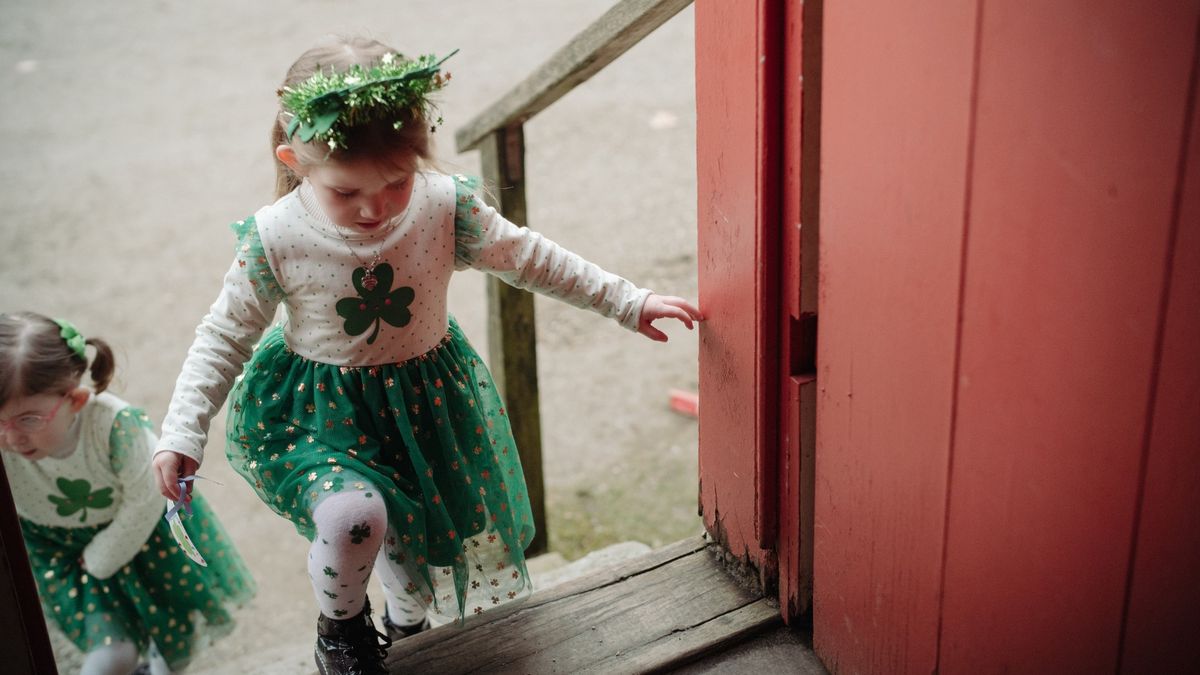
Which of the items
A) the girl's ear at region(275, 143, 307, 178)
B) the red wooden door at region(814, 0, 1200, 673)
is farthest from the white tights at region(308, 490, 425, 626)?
the red wooden door at region(814, 0, 1200, 673)

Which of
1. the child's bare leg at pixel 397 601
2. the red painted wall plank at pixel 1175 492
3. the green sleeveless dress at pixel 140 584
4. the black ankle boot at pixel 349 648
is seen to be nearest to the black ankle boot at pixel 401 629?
the child's bare leg at pixel 397 601

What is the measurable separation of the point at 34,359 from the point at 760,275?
1.47 m

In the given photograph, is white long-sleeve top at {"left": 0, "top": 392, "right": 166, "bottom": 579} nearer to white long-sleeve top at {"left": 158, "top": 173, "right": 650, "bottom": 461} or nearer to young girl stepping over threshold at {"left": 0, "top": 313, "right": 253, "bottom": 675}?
young girl stepping over threshold at {"left": 0, "top": 313, "right": 253, "bottom": 675}

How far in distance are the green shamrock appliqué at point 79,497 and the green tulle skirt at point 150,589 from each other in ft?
0.23

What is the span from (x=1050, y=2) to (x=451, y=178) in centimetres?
97

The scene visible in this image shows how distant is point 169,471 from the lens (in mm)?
1410

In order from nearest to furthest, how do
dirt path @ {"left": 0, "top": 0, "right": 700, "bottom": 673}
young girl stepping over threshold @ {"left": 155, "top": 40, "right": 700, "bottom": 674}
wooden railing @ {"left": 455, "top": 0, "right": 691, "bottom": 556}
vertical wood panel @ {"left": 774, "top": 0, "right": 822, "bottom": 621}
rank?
vertical wood panel @ {"left": 774, "top": 0, "right": 822, "bottom": 621} < young girl stepping over threshold @ {"left": 155, "top": 40, "right": 700, "bottom": 674} < wooden railing @ {"left": 455, "top": 0, "right": 691, "bottom": 556} < dirt path @ {"left": 0, "top": 0, "right": 700, "bottom": 673}

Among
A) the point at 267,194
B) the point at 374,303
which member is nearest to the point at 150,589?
the point at 374,303

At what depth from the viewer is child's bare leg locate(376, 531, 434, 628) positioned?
5.75 ft

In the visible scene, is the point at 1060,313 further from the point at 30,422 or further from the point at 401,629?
the point at 30,422

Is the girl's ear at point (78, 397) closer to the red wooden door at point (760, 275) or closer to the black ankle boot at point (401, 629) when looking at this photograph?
the black ankle boot at point (401, 629)

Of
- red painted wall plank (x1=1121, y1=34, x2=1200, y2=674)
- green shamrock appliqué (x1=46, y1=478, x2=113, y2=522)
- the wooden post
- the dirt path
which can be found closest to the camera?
red painted wall plank (x1=1121, y1=34, x2=1200, y2=674)

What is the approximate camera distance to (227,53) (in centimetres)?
705

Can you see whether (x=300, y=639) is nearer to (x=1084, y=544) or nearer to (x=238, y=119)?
(x=1084, y=544)
